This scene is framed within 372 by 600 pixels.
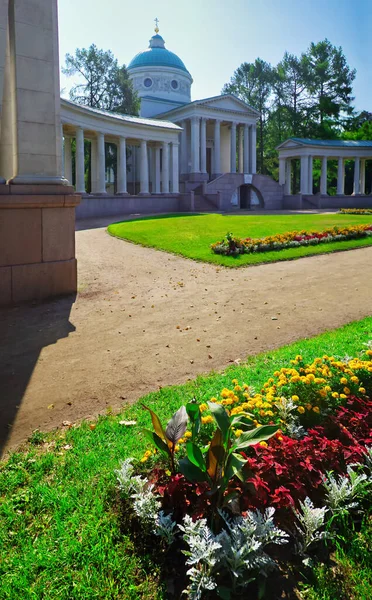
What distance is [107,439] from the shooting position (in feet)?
16.5

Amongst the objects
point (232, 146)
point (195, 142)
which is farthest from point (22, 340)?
point (232, 146)

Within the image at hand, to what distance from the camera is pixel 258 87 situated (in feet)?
251

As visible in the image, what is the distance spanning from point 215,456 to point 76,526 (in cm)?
115

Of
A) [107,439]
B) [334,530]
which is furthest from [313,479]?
[107,439]

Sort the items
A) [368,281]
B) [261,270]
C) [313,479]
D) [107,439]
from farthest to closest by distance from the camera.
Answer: [261,270] < [368,281] < [107,439] < [313,479]

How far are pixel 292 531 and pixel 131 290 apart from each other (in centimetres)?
975

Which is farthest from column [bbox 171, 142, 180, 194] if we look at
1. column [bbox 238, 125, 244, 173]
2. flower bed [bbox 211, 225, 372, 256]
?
flower bed [bbox 211, 225, 372, 256]

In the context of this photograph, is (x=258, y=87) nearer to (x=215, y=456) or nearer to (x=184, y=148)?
(x=184, y=148)

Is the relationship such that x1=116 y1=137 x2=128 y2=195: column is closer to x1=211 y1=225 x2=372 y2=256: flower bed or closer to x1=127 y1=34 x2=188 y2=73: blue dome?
x1=211 y1=225 x2=372 y2=256: flower bed

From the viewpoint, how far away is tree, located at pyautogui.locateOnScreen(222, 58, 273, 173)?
7538 cm

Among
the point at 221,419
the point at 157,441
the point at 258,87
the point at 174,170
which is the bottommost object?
the point at 157,441

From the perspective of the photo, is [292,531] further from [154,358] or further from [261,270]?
[261,270]

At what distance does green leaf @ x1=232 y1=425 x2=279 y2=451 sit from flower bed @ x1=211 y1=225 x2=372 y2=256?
1456cm

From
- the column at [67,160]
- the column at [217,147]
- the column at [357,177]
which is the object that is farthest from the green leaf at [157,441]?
the column at [357,177]
